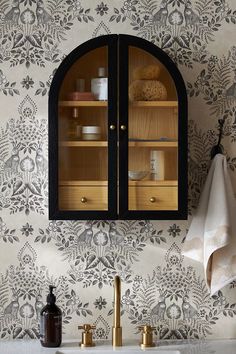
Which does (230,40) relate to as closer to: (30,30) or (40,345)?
(30,30)

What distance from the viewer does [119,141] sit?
10.4ft

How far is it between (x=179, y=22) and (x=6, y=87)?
762mm

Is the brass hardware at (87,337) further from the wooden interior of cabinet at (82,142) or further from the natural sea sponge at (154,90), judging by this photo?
the natural sea sponge at (154,90)

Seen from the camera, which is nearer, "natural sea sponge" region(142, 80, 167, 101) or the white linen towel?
"natural sea sponge" region(142, 80, 167, 101)

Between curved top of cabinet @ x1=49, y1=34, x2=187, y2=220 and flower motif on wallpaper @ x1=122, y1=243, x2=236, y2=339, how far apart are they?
1.14 ft

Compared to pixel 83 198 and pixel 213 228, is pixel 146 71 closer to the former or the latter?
pixel 83 198

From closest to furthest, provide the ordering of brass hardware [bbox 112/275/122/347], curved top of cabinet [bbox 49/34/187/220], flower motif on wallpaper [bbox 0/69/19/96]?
1. curved top of cabinet [bbox 49/34/187/220]
2. brass hardware [bbox 112/275/122/347]
3. flower motif on wallpaper [bbox 0/69/19/96]

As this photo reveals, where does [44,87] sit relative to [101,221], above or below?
above

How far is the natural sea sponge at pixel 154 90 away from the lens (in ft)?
10.5

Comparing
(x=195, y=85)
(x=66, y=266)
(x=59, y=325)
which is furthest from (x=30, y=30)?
(x=59, y=325)

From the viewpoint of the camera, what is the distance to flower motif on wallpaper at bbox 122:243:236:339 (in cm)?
344

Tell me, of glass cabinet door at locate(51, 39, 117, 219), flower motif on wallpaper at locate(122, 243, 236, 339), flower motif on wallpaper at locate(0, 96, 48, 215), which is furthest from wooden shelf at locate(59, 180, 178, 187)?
flower motif on wallpaper at locate(122, 243, 236, 339)

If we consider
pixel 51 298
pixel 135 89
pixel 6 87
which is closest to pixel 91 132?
pixel 135 89

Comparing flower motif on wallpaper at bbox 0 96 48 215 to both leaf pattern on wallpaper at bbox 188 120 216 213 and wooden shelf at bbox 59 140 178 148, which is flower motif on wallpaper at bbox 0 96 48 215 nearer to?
wooden shelf at bbox 59 140 178 148
